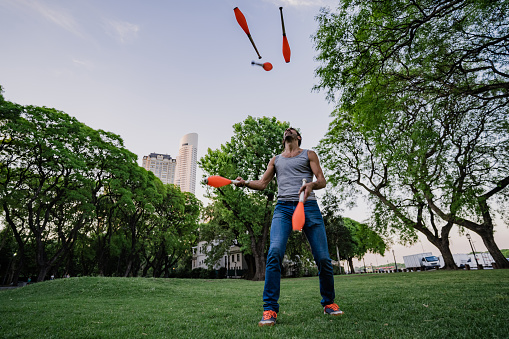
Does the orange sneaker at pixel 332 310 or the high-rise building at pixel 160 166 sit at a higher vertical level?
the high-rise building at pixel 160 166

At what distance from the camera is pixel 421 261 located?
38344mm

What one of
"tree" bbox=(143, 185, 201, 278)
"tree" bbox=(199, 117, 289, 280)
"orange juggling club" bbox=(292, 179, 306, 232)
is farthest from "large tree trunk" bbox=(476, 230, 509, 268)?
"tree" bbox=(143, 185, 201, 278)

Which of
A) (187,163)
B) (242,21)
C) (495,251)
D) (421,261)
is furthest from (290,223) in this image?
(187,163)

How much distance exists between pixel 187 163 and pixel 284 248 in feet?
516

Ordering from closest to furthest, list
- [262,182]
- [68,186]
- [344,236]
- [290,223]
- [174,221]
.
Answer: [290,223]
[262,182]
[68,186]
[174,221]
[344,236]

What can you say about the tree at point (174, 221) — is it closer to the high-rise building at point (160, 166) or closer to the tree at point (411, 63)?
the tree at point (411, 63)

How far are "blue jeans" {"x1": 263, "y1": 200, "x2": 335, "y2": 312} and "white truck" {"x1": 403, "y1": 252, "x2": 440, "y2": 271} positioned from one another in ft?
131

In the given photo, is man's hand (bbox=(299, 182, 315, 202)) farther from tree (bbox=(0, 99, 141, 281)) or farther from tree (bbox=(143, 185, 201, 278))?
tree (bbox=(143, 185, 201, 278))

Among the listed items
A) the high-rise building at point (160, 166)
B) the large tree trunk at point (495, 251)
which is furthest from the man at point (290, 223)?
the high-rise building at point (160, 166)

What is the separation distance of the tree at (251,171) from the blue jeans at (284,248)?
58.0 ft

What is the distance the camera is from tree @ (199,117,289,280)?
2217 cm

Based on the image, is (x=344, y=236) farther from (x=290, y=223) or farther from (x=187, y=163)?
(x=187, y=163)

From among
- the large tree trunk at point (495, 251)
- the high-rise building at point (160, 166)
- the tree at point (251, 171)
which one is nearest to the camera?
the large tree trunk at point (495, 251)

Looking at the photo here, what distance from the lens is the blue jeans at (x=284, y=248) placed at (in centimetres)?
325
